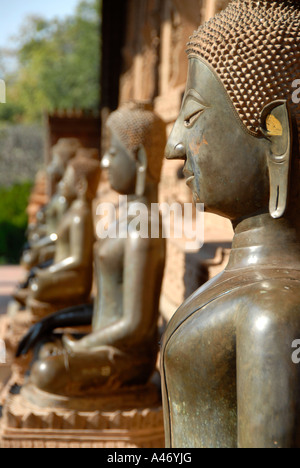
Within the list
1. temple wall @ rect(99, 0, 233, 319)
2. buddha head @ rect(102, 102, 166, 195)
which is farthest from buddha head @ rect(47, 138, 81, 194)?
buddha head @ rect(102, 102, 166, 195)

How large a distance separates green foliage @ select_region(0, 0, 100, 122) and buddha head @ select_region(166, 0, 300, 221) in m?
25.4

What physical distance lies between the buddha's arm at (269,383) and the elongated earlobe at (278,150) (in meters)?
0.26

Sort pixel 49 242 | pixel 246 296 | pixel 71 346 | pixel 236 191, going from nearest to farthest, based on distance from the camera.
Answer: pixel 246 296 < pixel 236 191 < pixel 71 346 < pixel 49 242

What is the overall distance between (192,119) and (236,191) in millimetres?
207

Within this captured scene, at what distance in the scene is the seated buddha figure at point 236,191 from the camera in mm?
1460

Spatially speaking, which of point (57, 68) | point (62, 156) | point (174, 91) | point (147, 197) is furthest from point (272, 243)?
point (57, 68)

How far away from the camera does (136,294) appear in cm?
287

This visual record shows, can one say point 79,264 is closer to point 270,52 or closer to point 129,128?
point 129,128

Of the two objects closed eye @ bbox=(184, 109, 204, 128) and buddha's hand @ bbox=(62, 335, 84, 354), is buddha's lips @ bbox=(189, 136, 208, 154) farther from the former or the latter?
buddha's hand @ bbox=(62, 335, 84, 354)

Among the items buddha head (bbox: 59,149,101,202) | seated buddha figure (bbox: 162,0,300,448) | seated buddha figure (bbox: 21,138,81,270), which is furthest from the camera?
seated buddha figure (bbox: 21,138,81,270)

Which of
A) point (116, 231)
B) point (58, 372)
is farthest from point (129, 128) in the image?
point (58, 372)

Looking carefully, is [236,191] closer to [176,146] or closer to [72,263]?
[176,146]

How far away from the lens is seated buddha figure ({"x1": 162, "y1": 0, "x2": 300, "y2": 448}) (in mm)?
1460

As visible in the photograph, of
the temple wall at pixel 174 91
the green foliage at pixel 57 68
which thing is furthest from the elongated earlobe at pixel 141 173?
the green foliage at pixel 57 68
